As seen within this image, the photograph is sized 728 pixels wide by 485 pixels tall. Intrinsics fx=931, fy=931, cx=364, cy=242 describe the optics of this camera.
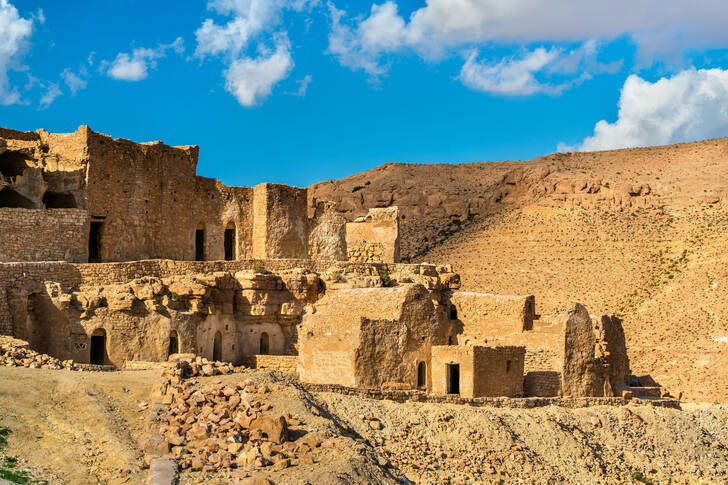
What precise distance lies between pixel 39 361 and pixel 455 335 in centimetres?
1420

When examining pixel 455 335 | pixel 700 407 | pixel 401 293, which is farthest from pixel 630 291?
pixel 401 293

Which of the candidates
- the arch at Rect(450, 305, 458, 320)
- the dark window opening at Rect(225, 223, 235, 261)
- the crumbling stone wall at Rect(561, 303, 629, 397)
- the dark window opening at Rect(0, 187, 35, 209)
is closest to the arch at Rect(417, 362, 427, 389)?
the crumbling stone wall at Rect(561, 303, 629, 397)

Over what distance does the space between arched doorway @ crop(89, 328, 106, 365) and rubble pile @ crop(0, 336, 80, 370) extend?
4.02 meters

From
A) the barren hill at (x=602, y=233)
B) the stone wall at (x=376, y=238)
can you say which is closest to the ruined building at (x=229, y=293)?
the stone wall at (x=376, y=238)

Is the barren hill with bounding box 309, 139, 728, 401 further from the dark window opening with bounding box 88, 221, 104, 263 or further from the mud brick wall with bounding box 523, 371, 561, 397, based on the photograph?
the dark window opening with bounding box 88, 221, 104, 263

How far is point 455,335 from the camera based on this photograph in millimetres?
31703

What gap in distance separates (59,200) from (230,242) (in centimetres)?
734

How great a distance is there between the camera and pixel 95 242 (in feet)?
106

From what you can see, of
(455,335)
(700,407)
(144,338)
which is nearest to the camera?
(144,338)

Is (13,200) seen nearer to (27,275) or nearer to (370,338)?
(27,275)

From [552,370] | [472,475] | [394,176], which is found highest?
[394,176]

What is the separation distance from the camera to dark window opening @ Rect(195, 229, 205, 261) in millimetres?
36156

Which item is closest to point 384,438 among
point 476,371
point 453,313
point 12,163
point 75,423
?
point 476,371

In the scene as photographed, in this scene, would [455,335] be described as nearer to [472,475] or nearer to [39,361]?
[472,475]
